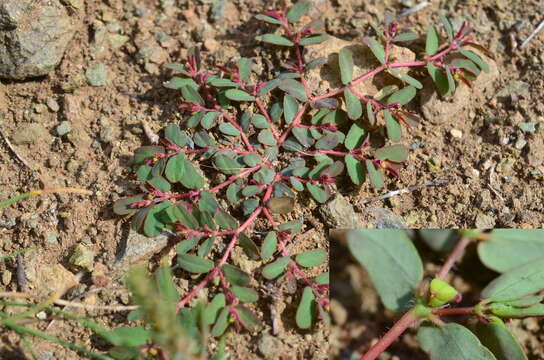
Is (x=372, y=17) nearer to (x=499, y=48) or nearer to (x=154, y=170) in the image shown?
(x=499, y=48)

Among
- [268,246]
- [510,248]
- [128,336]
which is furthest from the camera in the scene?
[510,248]

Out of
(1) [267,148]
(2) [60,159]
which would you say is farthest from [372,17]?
(2) [60,159]

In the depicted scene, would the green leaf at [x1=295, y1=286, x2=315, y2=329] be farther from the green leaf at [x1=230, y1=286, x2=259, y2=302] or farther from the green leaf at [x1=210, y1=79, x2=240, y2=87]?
the green leaf at [x1=210, y1=79, x2=240, y2=87]

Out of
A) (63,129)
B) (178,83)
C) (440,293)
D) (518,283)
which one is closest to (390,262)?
(440,293)

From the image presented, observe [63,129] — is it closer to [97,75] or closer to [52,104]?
[52,104]

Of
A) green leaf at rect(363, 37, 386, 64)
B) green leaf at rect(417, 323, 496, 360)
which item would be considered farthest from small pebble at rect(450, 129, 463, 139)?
green leaf at rect(417, 323, 496, 360)

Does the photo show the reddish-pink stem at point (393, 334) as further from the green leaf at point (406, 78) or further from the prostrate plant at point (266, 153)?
the green leaf at point (406, 78)
